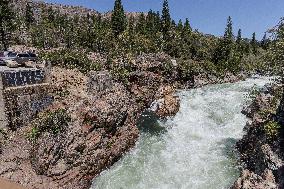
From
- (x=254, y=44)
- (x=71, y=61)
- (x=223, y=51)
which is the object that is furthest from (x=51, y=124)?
(x=254, y=44)

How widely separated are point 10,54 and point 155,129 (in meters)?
17.5

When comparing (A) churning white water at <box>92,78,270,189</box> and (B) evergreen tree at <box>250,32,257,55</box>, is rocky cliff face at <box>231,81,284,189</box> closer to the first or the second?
(A) churning white water at <box>92,78,270,189</box>

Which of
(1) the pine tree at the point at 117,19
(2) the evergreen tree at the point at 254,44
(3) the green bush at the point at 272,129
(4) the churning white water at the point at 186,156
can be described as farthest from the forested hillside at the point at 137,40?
(3) the green bush at the point at 272,129

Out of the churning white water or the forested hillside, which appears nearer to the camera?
the churning white water

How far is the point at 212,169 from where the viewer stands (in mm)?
28938

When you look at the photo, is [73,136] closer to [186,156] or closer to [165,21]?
[186,156]

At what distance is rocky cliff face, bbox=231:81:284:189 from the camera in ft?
77.0

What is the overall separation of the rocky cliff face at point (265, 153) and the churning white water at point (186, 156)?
1776 millimetres

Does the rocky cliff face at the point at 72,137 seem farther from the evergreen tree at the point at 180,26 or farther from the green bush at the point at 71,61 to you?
the evergreen tree at the point at 180,26

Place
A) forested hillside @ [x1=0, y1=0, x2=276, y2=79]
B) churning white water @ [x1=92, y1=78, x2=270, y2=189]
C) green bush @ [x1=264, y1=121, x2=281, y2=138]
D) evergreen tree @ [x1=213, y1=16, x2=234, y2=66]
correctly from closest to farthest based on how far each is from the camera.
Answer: green bush @ [x1=264, y1=121, x2=281, y2=138]
churning white water @ [x1=92, y1=78, x2=270, y2=189]
forested hillside @ [x1=0, y1=0, x2=276, y2=79]
evergreen tree @ [x1=213, y1=16, x2=234, y2=66]

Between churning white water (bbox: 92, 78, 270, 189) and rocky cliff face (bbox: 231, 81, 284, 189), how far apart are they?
1.78 m

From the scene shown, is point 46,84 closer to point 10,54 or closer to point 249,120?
point 10,54

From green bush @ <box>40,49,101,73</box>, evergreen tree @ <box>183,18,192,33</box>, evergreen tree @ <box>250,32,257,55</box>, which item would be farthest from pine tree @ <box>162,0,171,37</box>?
green bush @ <box>40,49,101,73</box>

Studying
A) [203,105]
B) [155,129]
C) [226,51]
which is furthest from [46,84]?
[226,51]
